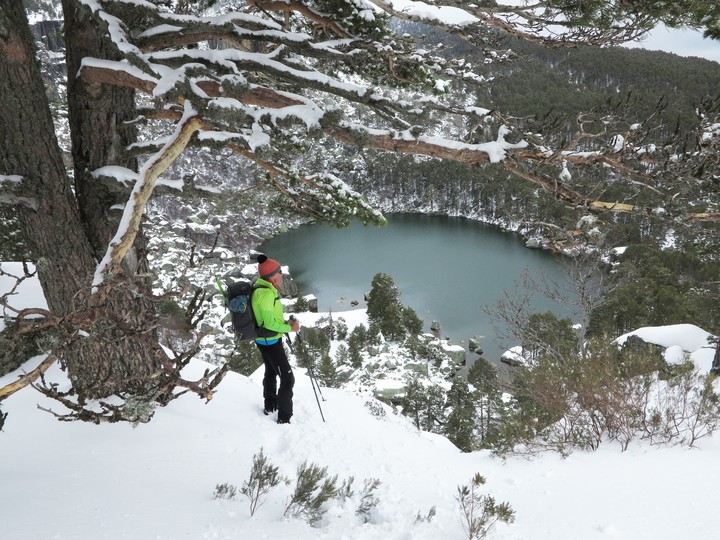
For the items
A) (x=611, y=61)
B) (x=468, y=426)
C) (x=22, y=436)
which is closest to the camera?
(x=22, y=436)

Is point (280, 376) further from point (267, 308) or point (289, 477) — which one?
point (289, 477)

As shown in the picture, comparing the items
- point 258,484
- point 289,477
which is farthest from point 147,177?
point 289,477

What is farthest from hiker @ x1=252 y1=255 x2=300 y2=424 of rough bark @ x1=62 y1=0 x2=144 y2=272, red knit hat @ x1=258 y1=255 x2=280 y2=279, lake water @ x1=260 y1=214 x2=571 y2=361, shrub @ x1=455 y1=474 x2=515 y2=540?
lake water @ x1=260 y1=214 x2=571 y2=361

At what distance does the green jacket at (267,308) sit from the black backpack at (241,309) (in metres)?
0.06

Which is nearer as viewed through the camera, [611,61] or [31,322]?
[31,322]

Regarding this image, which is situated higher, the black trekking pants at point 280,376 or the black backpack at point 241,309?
the black backpack at point 241,309

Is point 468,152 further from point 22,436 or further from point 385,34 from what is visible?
point 22,436

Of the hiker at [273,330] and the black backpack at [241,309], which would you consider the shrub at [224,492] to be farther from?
the hiker at [273,330]

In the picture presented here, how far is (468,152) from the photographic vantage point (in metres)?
2.38

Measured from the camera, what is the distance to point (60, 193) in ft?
8.92

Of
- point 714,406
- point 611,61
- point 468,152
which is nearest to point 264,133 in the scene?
point 468,152

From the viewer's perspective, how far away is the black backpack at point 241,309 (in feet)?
11.9

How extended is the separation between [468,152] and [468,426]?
45.3 feet

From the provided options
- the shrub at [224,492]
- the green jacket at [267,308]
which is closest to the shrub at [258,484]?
the shrub at [224,492]
